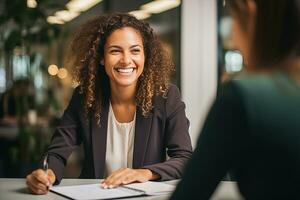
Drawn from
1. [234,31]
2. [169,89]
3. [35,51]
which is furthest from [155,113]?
[35,51]

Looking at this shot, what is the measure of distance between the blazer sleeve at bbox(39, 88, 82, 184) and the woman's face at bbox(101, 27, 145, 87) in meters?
0.19

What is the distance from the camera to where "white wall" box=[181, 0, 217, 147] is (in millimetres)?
4238

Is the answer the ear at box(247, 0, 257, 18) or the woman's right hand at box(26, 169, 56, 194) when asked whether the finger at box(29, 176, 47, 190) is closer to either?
the woman's right hand at box(26, 169, 56, 194)

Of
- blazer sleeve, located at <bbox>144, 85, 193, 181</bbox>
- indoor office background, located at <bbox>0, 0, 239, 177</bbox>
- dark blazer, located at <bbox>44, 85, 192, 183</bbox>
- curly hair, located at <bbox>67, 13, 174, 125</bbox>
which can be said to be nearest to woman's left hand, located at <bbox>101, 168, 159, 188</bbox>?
blazer sleeve, located at <bbox>144, 85, 193, 181</bbox>

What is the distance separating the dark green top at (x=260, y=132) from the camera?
31.4 inches

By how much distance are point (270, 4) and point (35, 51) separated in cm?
336

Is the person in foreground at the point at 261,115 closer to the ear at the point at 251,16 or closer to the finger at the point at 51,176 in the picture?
the ear at the point at 251,16

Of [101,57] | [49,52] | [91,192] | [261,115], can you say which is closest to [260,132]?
[261,115]

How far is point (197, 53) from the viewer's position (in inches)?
169

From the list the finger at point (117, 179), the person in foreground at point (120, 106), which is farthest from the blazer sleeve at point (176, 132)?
the finger at point (117, 179)

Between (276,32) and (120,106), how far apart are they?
1.49m

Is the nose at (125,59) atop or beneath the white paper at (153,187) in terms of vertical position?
atop

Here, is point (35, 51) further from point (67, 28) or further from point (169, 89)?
point (169, 89)

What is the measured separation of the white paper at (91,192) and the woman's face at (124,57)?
2.14 feet
